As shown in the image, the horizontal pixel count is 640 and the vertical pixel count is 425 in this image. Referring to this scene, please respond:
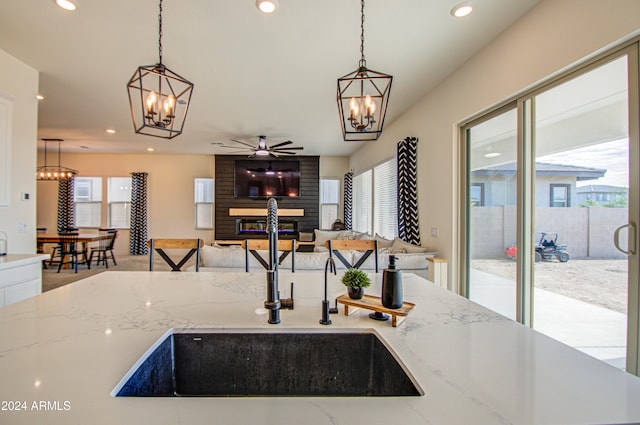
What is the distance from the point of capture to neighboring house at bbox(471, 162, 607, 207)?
2.11 m

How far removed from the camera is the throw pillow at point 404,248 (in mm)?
3764

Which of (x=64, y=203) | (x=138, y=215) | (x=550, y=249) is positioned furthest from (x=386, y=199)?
(x=64, y=203)

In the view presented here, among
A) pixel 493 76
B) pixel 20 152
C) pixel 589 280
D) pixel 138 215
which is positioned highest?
pixel 493 76

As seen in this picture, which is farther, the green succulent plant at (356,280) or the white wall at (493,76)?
the white wall at (493,76)

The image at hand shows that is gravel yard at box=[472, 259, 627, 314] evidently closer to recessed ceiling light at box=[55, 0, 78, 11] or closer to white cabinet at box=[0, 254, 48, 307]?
recessed ceiling light at box=[55, 0, 78, 11]

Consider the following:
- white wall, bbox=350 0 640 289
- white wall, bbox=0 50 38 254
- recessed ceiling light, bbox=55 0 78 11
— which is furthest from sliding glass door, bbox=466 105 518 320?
white wall, bbox=0 50 38 254

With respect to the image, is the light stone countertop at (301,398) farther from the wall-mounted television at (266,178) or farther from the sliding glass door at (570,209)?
the wall-mounted television at (266,178)

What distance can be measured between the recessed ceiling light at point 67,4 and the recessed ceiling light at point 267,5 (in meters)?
1.37

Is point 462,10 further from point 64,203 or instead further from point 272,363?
point 64,203

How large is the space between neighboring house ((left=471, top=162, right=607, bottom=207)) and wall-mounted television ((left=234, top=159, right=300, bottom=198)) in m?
5.57

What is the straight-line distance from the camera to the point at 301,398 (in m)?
0.65

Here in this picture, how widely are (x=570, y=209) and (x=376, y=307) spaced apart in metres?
1.95

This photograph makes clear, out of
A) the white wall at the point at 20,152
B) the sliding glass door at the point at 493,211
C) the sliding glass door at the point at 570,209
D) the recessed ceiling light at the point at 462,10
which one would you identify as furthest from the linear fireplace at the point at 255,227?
the recessed ceiling light at the point at 462,10

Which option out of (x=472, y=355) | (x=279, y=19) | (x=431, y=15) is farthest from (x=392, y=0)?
(x=472, y=355)
